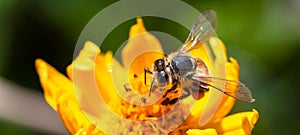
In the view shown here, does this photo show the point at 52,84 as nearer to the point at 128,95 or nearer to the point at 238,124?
the point at 128,95

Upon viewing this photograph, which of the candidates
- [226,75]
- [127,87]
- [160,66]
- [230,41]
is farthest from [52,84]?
[230,41]

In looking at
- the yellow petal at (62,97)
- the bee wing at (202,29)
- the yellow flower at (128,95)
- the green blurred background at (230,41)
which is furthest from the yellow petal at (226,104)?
the green blurred background at (230,41)

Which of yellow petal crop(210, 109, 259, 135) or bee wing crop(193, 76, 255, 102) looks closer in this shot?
bee wing crop(193, 76, 255, 102)

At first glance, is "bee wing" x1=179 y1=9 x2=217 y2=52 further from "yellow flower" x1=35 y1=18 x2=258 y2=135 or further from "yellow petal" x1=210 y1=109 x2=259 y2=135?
"yellow petal" x1=210 y1=109 x2=259 y2=135

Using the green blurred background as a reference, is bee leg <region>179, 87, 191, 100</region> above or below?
below

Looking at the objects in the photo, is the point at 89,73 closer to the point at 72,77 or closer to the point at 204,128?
the point at 72,77

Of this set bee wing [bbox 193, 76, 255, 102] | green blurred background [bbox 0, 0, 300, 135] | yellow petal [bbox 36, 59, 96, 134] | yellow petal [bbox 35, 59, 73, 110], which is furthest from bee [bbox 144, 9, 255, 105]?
green blurred background [bbox 0, 0, 300, 135]

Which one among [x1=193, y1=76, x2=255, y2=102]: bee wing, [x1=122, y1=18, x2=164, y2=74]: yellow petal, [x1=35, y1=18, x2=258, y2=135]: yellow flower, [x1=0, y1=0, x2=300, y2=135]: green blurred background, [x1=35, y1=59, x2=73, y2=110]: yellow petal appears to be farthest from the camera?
[x1=0, y1=0, x2=300, y2=135]: green blurred background
